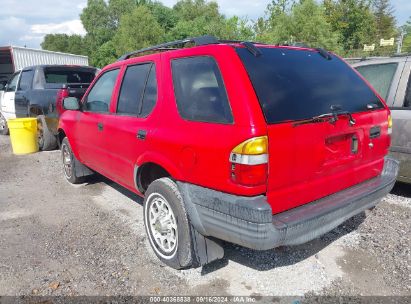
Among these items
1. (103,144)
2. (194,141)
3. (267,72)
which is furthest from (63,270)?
(267,72)

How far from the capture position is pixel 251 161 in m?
2.23

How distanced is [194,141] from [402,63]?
3.32m

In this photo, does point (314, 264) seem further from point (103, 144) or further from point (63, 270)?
point (103, 144)

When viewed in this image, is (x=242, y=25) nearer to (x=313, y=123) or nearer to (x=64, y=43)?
(x=313, y=123)

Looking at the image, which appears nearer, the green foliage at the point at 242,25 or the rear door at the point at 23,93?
the rear door at the point at 23,93

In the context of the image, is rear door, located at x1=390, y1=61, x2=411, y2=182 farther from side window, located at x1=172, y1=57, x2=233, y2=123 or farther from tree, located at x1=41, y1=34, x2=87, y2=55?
tree, located at x1=41, y1=34, x2=87, y2=55

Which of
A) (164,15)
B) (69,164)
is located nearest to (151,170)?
(69,164)

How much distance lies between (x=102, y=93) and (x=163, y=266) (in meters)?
2.18

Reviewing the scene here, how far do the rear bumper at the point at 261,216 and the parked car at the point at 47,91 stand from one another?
5.31 meters

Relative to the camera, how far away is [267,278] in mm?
2943

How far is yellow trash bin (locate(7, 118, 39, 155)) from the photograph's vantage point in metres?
7.47

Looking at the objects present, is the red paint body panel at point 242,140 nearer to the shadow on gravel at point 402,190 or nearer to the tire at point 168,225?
the tire at point 168,225

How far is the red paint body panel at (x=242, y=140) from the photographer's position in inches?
90.4

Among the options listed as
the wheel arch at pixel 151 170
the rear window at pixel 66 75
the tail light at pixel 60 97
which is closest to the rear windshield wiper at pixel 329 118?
the wheel arch at pixel 151 170
